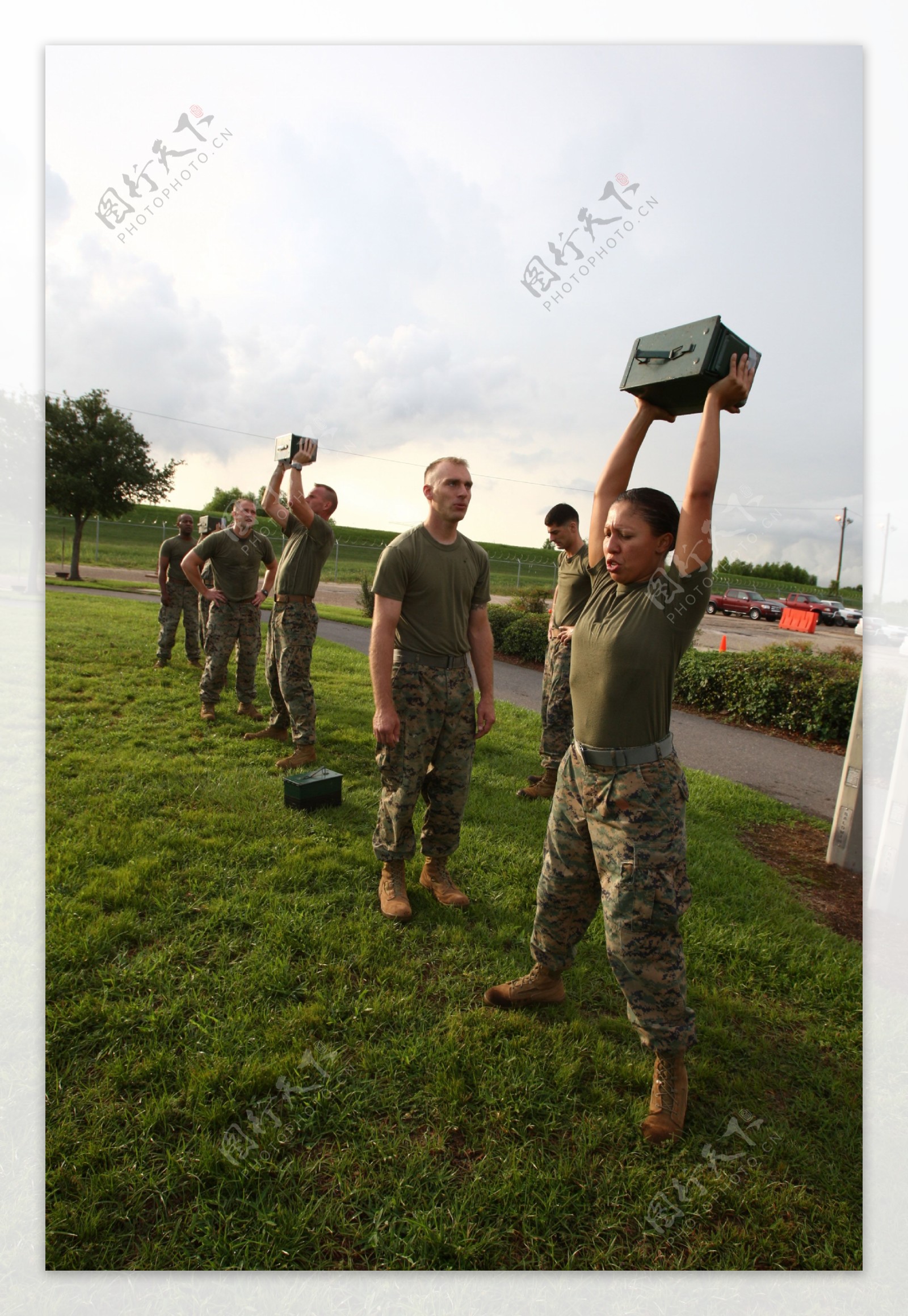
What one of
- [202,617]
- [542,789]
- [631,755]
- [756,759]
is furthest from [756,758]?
[202,617]

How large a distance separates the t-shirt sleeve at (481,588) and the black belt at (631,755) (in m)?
1.35

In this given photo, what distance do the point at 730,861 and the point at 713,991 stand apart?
150cm

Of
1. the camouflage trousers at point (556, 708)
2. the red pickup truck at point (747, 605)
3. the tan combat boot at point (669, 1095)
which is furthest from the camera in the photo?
the red pickup truck at point (747, 605)

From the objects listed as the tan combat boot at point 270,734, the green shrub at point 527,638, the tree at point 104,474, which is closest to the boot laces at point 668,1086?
the tan combat boot at point 270,734

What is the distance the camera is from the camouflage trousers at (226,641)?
20.4 feet

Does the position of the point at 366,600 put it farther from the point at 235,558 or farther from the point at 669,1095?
the point at 669,1095

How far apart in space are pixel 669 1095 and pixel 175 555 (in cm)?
810

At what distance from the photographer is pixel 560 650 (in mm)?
4832

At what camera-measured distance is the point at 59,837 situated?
3.49m

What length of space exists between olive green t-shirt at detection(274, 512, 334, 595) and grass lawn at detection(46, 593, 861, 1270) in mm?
2093

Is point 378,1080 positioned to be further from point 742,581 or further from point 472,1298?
point 742,581

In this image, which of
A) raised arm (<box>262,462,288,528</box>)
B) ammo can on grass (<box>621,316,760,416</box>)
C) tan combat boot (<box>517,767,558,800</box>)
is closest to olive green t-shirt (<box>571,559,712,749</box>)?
ammo can on grass (<box>621,316,760,416</box>)

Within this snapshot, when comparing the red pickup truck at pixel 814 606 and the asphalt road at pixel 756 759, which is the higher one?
the red pickup truck at pixel 814 606

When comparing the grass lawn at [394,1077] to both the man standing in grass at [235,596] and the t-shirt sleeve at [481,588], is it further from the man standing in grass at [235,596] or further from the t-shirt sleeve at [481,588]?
the man standing in grass at [235,596]
